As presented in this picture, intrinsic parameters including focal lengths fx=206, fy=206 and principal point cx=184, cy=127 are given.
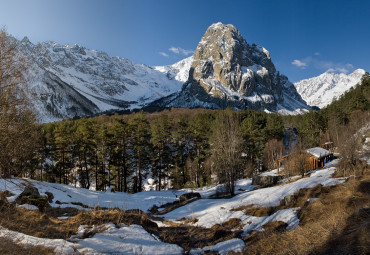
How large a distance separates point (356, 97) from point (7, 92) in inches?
2739

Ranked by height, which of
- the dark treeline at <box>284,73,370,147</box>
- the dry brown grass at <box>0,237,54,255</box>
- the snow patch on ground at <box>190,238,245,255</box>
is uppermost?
the dark treeline at <box>284,73,370,147</box>

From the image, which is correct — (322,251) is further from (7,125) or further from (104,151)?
(104,151)

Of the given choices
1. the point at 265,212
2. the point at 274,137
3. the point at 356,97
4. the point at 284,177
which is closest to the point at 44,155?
the point at 265,212

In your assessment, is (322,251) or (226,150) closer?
(322,251)

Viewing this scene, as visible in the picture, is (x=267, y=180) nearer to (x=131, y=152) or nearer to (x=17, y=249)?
(x=131, y=152)

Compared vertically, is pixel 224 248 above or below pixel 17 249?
below

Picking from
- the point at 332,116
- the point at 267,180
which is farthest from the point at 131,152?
the point at 332,116

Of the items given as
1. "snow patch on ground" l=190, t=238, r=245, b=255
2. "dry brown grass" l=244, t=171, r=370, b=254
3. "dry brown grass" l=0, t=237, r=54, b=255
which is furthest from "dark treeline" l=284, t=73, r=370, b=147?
"dry brown grass" l=0, t=237, r=54, b=255

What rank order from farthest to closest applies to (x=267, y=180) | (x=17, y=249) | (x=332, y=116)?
(x=332, y=116), (x=267, y=180), (x=17, y=249)

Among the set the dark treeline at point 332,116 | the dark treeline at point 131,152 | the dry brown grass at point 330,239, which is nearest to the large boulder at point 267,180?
the dark treeline at point 131,152

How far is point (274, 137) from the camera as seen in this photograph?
54.8m

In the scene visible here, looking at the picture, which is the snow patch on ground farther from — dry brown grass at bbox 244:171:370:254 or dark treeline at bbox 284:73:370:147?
dark treeline at bbox 284:73:370:147

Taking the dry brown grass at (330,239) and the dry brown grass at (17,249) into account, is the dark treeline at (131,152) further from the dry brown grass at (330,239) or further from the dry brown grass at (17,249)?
the dry brown grass at (17,249)

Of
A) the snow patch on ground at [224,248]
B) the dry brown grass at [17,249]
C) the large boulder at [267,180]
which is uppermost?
the dry brown grass at [17,249]
